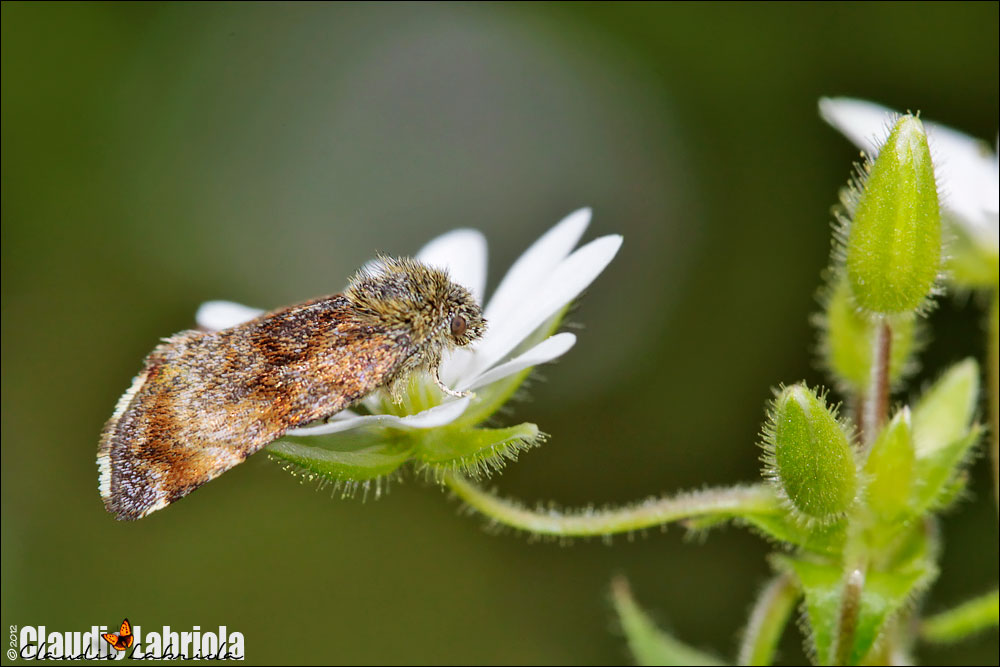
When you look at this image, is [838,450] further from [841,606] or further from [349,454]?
[349,454]

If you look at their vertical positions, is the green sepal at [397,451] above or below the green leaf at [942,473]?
above

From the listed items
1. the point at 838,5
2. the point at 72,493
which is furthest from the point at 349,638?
the point at 838,5

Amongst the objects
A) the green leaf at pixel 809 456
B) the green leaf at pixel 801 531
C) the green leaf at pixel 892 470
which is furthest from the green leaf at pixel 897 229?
the green leaf at pixel 801 531

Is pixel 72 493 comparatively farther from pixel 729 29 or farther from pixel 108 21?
pixel 729 29

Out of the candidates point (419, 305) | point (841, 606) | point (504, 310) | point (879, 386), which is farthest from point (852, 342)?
point (419, 305)

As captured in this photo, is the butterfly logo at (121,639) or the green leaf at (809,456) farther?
the butterfly logo at (121,639)

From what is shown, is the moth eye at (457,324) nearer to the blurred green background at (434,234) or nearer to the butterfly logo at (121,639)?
the butterfly logo at (121,639)
